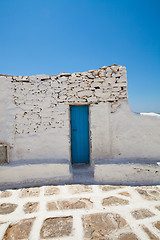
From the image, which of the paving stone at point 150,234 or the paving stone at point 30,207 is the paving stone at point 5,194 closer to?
the paving stone at point 30,207

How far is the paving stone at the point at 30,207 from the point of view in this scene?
2.75 metres

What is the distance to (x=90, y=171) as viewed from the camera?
428 centimetres

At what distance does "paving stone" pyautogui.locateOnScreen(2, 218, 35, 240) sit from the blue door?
2.43 m

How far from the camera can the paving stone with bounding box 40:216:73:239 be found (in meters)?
2.19

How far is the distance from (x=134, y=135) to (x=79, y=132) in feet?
5.35

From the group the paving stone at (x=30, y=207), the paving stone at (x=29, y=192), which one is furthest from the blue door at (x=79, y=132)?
the paving stone at (x=30, y=207)

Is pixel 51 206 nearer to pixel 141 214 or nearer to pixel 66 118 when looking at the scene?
pixel 141 214

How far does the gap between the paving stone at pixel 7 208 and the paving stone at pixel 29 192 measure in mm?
337

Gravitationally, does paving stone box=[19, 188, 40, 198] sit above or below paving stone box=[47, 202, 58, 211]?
below

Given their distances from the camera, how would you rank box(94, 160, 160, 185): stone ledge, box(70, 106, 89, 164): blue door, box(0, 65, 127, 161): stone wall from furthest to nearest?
1. box(70, 106, 89, 164): blue door
2. box(0, 65, 127, 161): stone wall
3. box(94, 160, 160, 185): stone ledge

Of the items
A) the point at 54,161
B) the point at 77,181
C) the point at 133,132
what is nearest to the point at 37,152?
the point at 54,161

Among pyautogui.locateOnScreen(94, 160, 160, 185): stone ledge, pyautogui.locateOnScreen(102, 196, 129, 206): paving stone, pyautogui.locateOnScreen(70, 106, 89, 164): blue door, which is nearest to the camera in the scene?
pyautogui.locateOnScreen(102, 196, 129, 206): paving stone

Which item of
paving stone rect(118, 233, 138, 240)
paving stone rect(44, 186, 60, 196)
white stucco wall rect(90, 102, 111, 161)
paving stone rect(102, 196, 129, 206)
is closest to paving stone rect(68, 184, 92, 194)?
paving stone rect(44, 186, 60, 196)

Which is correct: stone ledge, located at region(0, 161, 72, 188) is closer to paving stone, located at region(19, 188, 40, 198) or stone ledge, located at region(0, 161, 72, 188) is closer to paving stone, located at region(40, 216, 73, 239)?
paving stone, located at region(19, 188, 40, 198)
